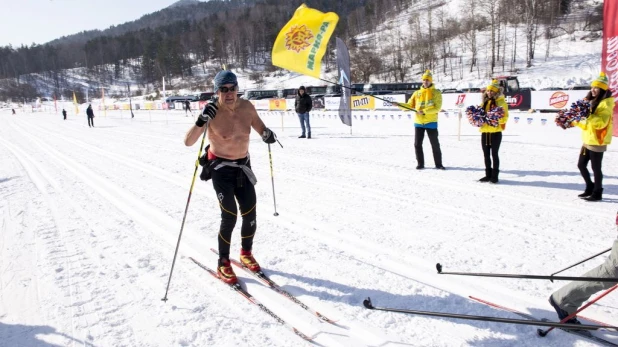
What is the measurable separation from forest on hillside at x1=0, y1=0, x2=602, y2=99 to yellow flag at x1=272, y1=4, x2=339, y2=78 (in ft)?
145

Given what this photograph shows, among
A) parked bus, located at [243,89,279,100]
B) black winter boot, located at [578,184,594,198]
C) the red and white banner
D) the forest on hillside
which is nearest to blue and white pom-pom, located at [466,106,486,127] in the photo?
black winter boot, located at [578,184,594,198]

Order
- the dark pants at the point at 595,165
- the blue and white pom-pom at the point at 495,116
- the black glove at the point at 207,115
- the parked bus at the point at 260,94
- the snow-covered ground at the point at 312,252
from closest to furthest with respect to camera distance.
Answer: the snow-covered ground at the point at 312,252, the black glove at the point at 207,115, the dark pants at the point at 595,165, the blue and white pom-pom at the point at 495,116, the parked bus at the point at 260,94

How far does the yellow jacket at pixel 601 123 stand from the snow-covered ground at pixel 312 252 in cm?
92

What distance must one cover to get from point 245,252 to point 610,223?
14.5 ft

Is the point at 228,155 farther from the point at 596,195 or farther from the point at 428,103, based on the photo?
the point at 596,195

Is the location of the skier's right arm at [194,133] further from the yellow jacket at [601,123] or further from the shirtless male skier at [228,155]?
the yellow jacket at [601,123]

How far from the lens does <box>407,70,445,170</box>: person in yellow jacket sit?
7598 millimetres

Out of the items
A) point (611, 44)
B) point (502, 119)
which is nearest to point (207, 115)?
point (502, 119)

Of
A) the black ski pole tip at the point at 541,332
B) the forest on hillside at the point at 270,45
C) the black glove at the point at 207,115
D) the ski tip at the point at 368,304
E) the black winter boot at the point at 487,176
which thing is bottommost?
the black ski pole tip at the point at 541,332

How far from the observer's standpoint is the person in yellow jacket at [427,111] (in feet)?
24.9

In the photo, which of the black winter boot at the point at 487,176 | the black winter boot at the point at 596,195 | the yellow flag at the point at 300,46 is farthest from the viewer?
the yellow flag at the point at 300,46

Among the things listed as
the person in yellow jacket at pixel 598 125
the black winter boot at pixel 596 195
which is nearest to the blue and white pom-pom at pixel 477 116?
the person in yellow jacket at pixel 598 125

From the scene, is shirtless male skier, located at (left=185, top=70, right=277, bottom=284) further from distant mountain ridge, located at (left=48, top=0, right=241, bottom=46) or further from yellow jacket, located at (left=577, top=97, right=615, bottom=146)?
distant mountain ridge, located at (left=48, top=0, right=241, bottom=46)

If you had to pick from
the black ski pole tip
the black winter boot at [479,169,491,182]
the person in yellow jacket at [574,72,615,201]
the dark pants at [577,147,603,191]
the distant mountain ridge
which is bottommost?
the black ski pole tip
